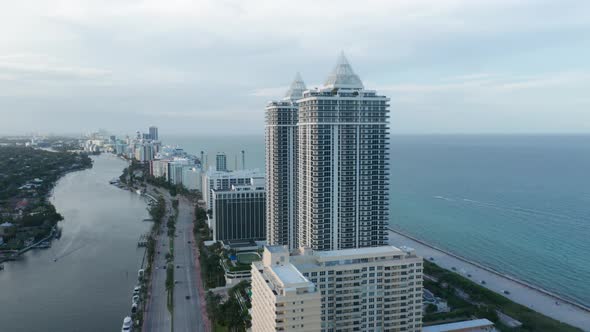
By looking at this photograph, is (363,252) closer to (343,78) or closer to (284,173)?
(343,78)

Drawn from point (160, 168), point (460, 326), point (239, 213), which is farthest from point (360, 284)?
point (160, 168)

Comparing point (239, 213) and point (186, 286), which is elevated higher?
point (239, 213)

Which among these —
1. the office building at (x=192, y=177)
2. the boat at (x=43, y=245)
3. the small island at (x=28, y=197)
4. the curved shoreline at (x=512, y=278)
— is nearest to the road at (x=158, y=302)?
the boat at (x=43, y=245)

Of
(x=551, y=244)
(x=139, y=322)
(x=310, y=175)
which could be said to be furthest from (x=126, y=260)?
(x=551, y=244)

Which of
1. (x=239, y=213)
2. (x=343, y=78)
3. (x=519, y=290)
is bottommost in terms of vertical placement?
(x=519, y=290)

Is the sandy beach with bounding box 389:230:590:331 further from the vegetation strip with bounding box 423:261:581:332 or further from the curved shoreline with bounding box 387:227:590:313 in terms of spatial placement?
the vegetation strip with bounding box 423:261:581:332

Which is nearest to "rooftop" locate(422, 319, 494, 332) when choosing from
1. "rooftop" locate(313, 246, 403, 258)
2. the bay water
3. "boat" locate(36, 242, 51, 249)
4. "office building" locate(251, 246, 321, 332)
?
"rooftop" locate(313, 246, 403, 258)
